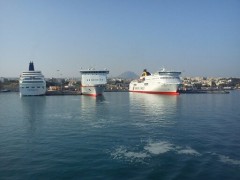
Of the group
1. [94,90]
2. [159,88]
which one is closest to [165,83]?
[159,88]

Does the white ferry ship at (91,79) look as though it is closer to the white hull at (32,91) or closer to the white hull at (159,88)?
the white hull at (32,91)

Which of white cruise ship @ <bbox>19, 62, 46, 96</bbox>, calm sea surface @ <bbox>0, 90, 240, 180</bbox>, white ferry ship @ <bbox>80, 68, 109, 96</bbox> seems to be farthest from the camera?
white ferry ship @ <bbox>80, 68, 109, 96</bbox>

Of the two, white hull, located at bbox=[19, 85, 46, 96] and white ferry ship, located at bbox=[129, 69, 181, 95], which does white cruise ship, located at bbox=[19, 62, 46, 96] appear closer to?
white hull, located at bbox=[19, 85, 46, 96]

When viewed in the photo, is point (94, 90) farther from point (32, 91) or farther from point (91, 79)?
point (32, 91)

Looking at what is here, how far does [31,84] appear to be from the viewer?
96188 millimetres

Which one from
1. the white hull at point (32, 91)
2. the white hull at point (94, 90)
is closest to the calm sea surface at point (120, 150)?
the white hull at point (94, 90)

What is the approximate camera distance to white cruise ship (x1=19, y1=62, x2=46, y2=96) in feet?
314

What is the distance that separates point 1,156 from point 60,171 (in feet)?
19.5

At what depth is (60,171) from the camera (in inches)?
747

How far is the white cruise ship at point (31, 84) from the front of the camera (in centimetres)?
9556

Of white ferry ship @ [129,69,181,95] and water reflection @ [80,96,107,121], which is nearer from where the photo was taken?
water reflection @ [80,96,107,121]

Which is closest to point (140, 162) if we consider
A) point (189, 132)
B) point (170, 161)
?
point (170, 161)

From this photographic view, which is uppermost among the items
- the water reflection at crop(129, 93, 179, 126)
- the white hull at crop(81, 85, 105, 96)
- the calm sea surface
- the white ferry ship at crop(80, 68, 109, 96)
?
the white ferry ship at crop(80, 68, 109, 96)

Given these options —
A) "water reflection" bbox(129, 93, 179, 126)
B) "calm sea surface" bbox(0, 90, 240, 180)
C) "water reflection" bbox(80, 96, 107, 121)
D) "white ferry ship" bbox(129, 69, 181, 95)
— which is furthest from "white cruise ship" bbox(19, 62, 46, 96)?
"calm sea surface" bbox(0, 90, 240, 180)
